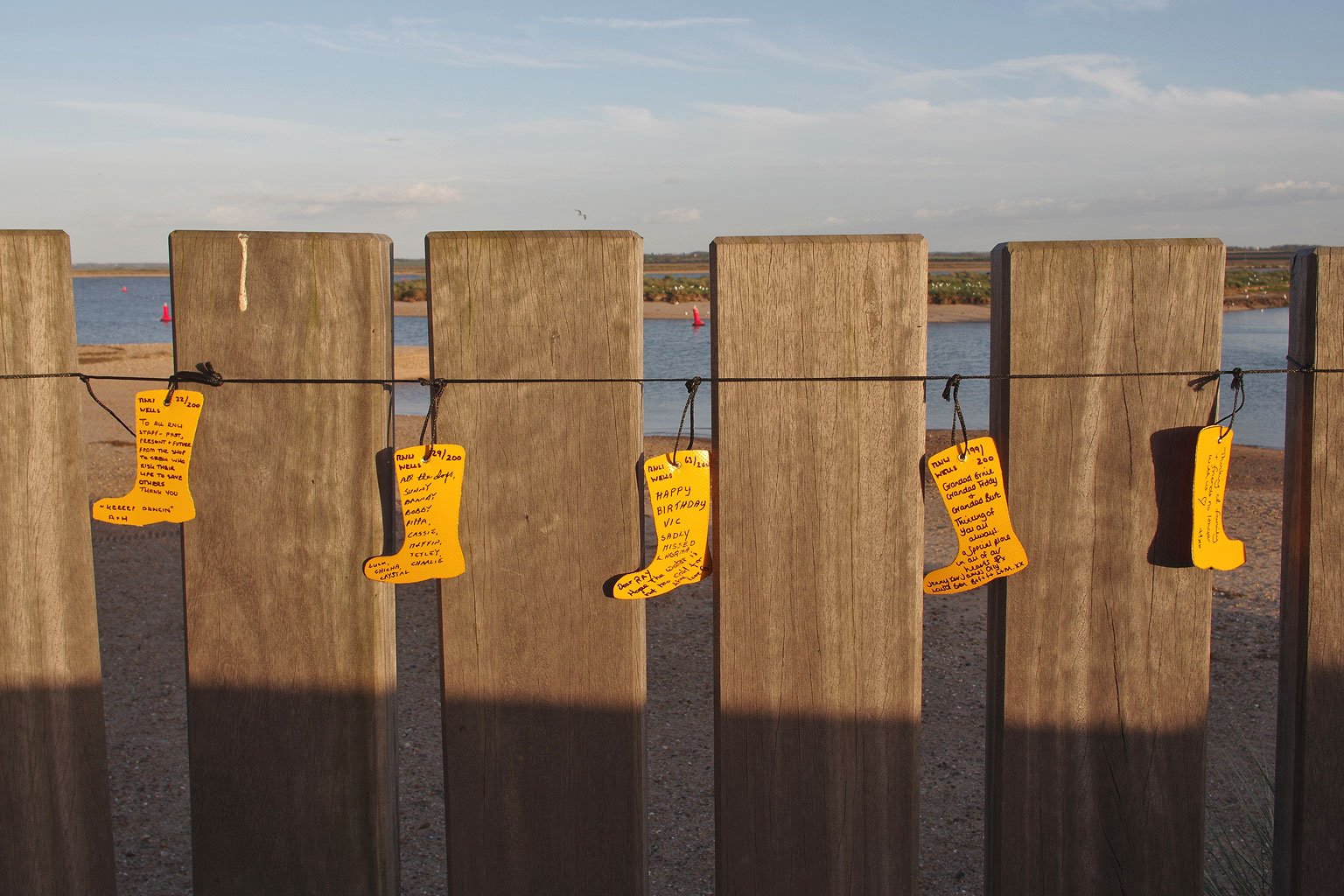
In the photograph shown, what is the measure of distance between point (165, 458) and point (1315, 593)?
1.67 m

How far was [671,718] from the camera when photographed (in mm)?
4027

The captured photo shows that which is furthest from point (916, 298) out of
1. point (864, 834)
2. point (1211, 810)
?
point (1211, 810)

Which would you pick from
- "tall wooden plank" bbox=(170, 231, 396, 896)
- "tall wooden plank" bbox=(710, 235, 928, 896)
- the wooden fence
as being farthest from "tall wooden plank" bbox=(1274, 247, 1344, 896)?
"tall wooden plank" bbox=(170, 231, 396, 896)

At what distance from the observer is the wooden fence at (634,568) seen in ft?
4.37

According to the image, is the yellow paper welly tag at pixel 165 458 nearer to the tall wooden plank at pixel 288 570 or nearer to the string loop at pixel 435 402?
the tall wooden plank at pixel 288 570

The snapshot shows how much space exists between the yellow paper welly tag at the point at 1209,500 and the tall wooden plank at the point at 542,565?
0.78 m

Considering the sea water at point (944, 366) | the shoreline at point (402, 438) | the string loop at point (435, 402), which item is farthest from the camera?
the sea water at point (944, 366)

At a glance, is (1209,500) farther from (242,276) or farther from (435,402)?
(242,276)

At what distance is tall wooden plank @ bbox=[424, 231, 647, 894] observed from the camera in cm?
133

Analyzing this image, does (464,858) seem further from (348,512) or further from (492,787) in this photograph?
(348,512)

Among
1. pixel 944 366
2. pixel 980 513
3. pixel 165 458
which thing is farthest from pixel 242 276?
pixel 944 366

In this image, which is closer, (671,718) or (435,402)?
(435,402)

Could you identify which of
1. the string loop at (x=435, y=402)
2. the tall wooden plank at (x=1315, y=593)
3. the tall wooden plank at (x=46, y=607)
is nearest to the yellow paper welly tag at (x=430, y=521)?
the string loop at (x=435, y=402)

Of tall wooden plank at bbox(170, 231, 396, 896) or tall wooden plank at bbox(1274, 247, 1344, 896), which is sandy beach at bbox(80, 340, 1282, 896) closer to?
tall wooden plank at bbox(170, 231, 396, 896)
